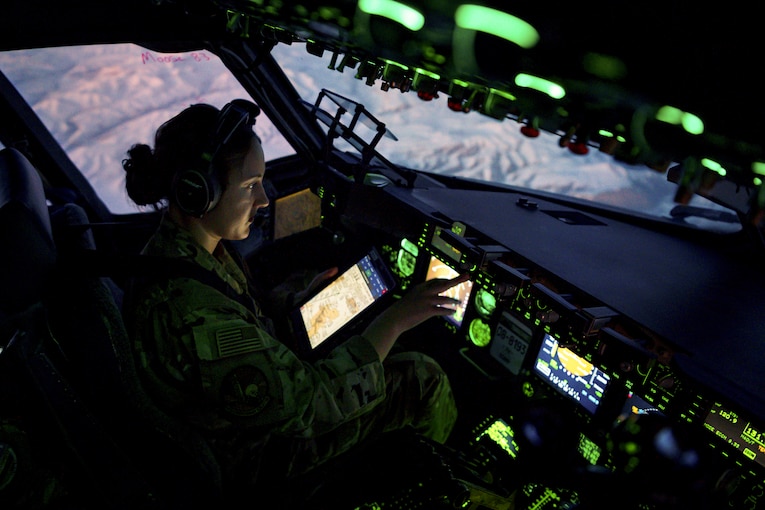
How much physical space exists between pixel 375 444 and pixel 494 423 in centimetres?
45

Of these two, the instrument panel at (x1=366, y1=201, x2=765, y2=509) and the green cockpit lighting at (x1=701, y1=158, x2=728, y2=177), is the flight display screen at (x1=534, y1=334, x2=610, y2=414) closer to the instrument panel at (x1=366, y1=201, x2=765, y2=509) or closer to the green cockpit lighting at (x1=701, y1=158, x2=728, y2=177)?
the instrument panel at (x1=366, y1=201, x2=765, y2=509)

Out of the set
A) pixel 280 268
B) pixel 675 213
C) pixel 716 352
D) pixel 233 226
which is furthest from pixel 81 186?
pixel 675 213

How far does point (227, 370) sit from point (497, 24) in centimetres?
82

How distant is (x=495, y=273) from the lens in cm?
138

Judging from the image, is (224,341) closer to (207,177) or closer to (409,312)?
(207,177)

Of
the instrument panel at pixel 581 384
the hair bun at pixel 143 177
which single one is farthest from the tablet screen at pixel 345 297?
the hair bun at pixel 143 177

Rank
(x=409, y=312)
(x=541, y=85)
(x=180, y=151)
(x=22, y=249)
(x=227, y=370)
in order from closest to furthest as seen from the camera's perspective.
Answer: (x=541, y=85), (x=22, y=249), (x=227, y=370), (x=180, y=151), (x=409, y=312)

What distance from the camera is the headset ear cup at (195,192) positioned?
1052 millimetres

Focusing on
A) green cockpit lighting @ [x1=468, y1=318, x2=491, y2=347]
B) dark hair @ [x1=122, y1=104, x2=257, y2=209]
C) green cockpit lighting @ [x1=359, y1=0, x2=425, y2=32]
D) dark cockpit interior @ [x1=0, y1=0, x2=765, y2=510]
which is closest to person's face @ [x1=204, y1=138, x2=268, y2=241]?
dark hair @ [x1=122, y1=104, x2=257, y2=209]

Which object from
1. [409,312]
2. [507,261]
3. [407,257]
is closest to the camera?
[409,312]

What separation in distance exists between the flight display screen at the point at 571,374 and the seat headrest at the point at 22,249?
1.29 metres

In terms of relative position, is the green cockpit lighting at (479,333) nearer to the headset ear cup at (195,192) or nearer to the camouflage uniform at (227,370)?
the camouflage uniform at (227,370)

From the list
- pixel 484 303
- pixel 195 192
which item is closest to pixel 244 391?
pixel 195 192

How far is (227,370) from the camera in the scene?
970 mm
